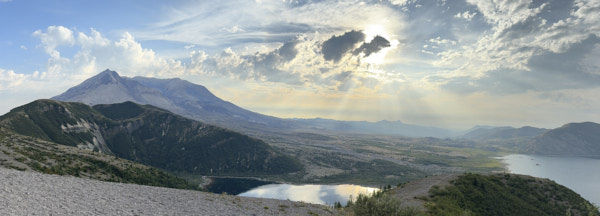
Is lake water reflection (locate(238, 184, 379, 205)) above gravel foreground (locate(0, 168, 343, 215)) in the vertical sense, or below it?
below

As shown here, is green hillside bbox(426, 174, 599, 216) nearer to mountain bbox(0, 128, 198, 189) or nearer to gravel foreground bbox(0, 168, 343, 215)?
gravel foreground bbox(0, 168, 343, 215)

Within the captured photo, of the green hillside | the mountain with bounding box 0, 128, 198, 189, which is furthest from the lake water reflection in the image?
the green hillside

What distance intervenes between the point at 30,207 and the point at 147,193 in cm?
1327

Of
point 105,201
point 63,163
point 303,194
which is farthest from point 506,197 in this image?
point 303,194

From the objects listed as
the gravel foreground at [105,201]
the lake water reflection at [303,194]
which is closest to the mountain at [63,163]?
the gravel foreground at [105,201]

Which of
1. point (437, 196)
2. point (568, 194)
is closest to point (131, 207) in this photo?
point (437, 196)

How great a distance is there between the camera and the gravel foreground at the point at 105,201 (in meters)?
24.5

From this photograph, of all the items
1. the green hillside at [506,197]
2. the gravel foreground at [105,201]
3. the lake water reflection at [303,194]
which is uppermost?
the gravel foreground at [105,201]

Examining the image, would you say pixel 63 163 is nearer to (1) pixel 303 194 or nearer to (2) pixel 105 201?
→ (2) pixel 105 201

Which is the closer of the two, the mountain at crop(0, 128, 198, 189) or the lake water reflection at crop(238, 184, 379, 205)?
the mountain at crop(0, 128, 198, 189)

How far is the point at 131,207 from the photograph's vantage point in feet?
94.5

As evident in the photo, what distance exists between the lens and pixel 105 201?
28969 millimetres

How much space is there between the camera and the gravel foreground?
24.5 metres

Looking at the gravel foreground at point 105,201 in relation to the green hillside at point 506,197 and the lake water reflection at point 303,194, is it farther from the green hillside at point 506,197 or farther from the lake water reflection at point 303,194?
the lake water reflection at point 303,194
